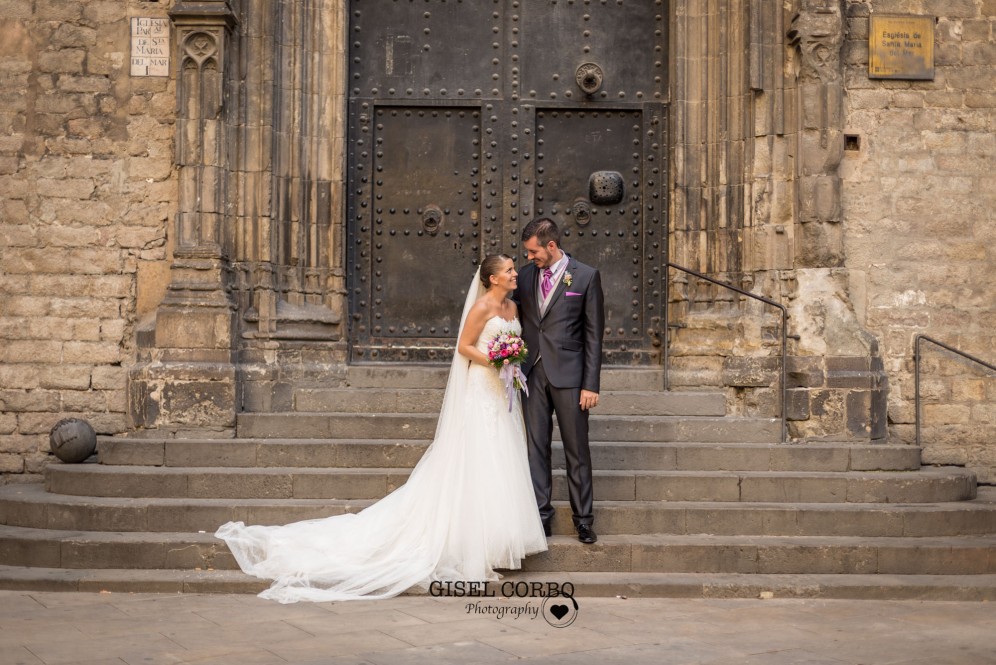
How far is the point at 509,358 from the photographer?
289 inches

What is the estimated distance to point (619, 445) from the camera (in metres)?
8.48

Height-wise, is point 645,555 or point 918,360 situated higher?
point 918,360

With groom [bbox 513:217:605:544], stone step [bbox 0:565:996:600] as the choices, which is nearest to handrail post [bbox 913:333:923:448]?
stone step [bbox 0:565:996:600]

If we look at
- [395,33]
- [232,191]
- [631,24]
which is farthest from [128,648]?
[631,24]

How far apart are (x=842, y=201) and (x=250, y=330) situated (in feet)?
16.0

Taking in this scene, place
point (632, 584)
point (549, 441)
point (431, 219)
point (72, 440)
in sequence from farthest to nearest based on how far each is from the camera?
point (431, 219)
point (72, 440)
point (549, 441)
point (632, 584)

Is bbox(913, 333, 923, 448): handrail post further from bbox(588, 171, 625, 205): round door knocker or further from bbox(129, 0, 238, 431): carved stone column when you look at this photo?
bbox(129, 0, 238, 431): carved stone column

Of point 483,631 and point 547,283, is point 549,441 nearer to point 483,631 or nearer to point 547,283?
point 547,283

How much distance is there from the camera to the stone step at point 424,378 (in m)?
9.64

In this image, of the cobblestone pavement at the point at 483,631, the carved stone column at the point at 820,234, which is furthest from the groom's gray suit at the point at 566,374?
the carved stone column at the point at 820,234

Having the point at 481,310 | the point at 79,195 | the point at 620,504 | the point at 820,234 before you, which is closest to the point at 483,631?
the point at 620,504

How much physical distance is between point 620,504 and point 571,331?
4.10 feet

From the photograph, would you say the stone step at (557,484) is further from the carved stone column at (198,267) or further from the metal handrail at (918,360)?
the metal handrail at (918,360)

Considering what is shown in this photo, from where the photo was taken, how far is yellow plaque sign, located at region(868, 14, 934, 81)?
965 centimetres
